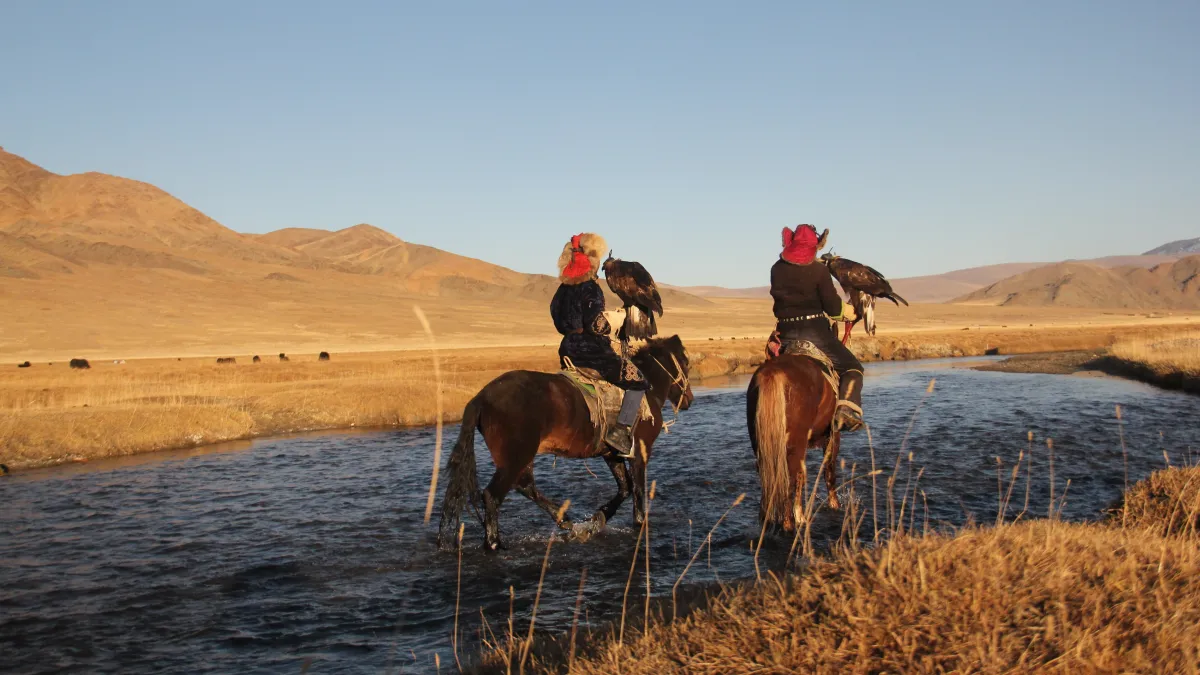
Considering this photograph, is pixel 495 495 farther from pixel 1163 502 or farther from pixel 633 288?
pixel 1163 502

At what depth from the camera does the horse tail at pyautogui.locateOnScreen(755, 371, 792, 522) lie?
8.02 meters

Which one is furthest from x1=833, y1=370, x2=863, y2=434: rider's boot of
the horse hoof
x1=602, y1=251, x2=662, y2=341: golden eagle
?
the horse hoof

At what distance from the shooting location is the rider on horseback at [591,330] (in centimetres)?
917

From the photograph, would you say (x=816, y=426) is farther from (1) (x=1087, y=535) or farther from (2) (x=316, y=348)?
(2) (x=316, y=348)

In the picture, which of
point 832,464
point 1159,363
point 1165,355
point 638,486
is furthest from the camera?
point 1165,355

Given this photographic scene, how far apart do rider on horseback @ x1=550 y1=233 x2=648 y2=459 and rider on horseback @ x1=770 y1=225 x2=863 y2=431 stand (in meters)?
1.87

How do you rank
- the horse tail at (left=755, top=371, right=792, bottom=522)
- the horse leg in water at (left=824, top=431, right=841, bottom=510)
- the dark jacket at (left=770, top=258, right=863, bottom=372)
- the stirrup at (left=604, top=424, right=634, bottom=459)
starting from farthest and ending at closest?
the horse leg in water at (left=824, top=431, right=841, bottom=510) < the stirrup at (left=604, top=424, right=634, bottom=459) < the dark jacket at (left=770, top=258, right=863, bottom=372) < the horse tail at (left=755, top=371, right=792, bottom=522)

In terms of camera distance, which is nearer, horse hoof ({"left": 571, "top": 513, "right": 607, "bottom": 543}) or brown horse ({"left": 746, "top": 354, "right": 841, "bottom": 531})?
brown horse ({"left": 746, "top": 354, "right": 841, "bottom": 531})

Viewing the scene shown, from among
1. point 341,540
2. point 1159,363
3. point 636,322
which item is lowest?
point 341,540

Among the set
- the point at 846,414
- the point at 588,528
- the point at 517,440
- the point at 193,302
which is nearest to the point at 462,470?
the point at 517,440

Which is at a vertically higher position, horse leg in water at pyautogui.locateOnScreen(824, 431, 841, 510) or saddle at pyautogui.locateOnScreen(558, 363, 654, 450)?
Answer: saddle at pyautogui.locateOnScreen(558, 363, 654, 450)

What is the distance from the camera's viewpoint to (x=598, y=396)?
924cm

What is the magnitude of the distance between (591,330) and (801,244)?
8.35 ft

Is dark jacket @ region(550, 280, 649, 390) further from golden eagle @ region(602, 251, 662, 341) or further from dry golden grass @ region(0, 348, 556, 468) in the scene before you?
dry golden grass @ region(0, 348, 556, 468)
